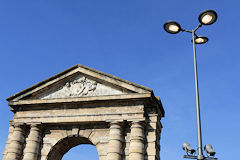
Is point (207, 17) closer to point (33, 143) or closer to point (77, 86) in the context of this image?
point (77, 86)

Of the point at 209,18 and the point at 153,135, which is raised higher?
the point at 209,18

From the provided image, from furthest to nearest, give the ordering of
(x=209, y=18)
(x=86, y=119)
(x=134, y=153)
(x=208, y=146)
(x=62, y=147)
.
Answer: (x=62, y=147) → (x=86, y=119) → (x=134, y=153) → (x=209, y=18) → (x=208, y=146)

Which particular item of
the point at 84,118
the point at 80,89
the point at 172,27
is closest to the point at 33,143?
the point at 84,118

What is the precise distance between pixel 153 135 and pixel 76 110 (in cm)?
498

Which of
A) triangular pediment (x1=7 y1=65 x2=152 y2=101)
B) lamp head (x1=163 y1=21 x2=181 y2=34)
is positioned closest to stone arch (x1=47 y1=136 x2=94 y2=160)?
triangular pediment (x1=7 y1=65 x2=152 y2=101)

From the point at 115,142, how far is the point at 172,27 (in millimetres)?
8256

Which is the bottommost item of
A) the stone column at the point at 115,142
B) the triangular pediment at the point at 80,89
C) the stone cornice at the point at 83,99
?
the stone column at the point at 115,142

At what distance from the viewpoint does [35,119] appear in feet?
69.6

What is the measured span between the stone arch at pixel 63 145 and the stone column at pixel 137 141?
3.27 meters

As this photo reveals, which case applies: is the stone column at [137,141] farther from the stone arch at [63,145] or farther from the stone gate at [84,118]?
the stone arch at [63,145]

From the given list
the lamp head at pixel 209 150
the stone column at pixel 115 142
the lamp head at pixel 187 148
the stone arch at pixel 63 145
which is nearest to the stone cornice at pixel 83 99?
the stone column at pixel 115 142

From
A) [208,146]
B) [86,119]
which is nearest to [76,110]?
[86,119]

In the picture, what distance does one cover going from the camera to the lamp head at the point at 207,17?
41.8 feet

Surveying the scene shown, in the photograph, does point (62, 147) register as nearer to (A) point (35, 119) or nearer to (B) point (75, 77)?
(A) point (35, 119)
